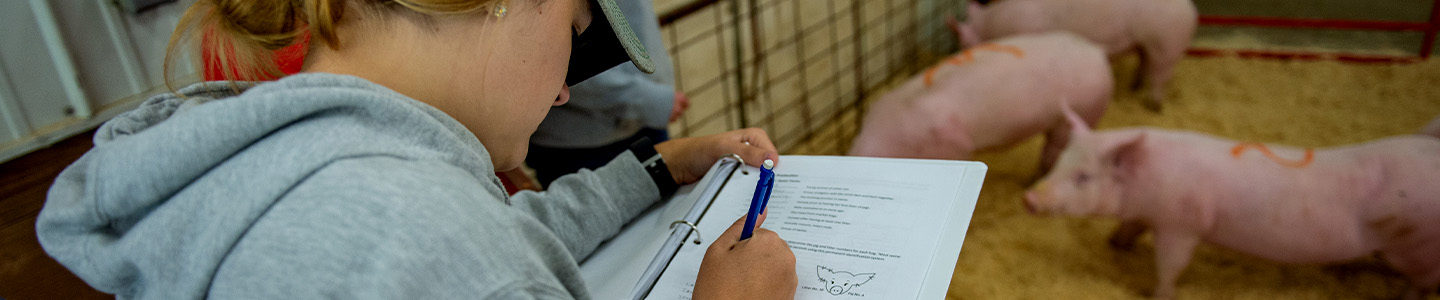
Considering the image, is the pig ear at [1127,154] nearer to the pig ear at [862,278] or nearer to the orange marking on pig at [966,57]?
the orange marking on pig at [966,57]

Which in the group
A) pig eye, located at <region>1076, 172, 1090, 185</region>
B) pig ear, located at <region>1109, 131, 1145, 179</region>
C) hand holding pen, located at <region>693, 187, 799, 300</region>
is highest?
hand holding pen, located at <region>693, 187, 799, 300</region>

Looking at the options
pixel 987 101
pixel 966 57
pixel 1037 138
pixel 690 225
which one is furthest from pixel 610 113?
pixel 1037 138

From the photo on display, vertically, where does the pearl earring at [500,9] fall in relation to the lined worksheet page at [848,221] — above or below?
above

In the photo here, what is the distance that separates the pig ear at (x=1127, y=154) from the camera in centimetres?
162

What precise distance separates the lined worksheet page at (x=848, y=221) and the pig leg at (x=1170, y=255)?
1065mm

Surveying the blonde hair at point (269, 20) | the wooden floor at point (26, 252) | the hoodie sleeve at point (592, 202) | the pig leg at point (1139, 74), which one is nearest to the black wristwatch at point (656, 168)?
the hoodie sleeve at point (592, 202)

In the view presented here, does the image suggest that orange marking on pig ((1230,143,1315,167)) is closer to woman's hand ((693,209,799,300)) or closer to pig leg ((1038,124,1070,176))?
pig leg ((1038,124,1070,176))

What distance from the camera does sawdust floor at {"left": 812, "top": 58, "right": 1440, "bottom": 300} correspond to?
5.45 feet

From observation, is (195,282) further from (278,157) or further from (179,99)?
(179,99)

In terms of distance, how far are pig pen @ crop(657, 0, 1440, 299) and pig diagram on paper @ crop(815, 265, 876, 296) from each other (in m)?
1.09

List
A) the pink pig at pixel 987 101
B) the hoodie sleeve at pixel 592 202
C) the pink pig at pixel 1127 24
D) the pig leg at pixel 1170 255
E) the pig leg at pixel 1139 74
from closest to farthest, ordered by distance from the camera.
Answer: the hoodie sleeve at pixel 592 202 < the pig leg at pixel 1170 255 < the pink pig at pixel 987 101 < the pink pig at pixel 1127 24 < the pig leg at pixel 1139 74

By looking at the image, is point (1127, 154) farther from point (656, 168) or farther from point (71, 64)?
point (71, 64)

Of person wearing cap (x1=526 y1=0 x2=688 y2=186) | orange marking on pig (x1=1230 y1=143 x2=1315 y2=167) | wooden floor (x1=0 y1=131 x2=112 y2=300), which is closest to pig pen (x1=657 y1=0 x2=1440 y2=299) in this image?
orange marking on pig (x1=1230 y1=143 x2=1315 y2=167)

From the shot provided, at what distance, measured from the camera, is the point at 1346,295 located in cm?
160
